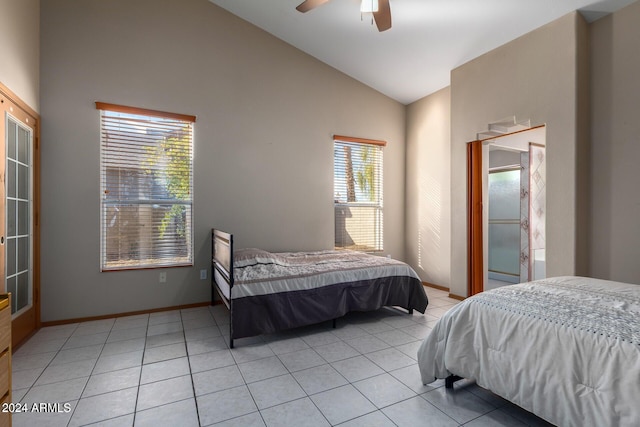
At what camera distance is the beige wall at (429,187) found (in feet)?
14.5

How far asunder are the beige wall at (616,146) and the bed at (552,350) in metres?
0.86

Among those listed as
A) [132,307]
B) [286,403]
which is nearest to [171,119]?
[132,307]

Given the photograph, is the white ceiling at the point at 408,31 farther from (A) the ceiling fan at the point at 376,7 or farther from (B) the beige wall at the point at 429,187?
(A) the ceiling fan at the point at 376,7

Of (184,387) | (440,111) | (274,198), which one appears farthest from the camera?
(440,111)

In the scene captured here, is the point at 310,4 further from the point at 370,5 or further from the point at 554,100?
the point at 554,100

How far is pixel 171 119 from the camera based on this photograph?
140 inches

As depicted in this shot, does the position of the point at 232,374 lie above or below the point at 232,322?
below

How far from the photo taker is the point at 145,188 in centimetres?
346

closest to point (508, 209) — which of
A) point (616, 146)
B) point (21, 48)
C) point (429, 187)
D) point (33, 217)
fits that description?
point (429, 187)

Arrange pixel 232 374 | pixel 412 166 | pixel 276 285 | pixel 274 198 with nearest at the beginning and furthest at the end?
pixel 232 374
pixel 276 285
pixel 274 198
pixel 412 166

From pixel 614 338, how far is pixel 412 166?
3.90m

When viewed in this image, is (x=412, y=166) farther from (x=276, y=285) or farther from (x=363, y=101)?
(x=276, y=285)

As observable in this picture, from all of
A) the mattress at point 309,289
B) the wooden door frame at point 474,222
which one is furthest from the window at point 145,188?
the wooden door frame at point 474,222

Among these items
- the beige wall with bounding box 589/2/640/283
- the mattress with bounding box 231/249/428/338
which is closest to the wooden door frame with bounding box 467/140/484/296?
the mattress with bounding box 231/249/428/338
